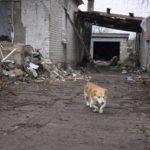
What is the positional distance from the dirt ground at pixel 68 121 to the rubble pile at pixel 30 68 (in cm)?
181

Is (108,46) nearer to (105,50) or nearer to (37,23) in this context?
(105,50)

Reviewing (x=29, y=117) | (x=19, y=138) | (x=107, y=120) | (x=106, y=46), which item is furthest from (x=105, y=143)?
(x=106, y=46)

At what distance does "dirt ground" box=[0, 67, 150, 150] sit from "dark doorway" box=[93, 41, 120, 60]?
3197 cm

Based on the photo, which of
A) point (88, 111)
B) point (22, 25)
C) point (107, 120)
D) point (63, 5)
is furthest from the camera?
point (63, 5)

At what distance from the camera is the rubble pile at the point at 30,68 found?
52.9 ft

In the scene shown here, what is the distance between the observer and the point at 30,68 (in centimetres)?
1725

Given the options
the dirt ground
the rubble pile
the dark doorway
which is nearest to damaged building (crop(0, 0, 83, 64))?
the rubble pile

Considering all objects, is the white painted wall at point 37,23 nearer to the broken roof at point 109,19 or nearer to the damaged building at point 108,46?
the broken roof at point 109,19

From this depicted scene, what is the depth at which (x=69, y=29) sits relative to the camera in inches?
1004

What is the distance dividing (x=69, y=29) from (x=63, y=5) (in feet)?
9.32

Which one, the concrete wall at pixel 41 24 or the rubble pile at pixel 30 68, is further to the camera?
the concrete wall at pixel 41 24

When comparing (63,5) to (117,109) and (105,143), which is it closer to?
(117,109)

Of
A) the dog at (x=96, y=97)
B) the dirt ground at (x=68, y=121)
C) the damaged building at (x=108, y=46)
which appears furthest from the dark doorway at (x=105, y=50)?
the dog at (x=96, y=97)

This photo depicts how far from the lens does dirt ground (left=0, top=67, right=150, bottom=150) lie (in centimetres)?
684
